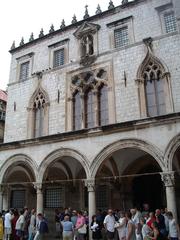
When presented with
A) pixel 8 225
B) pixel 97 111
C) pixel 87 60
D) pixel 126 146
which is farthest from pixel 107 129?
pixel 87 60

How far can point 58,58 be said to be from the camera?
21.4m

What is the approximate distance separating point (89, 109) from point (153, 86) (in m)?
4.49

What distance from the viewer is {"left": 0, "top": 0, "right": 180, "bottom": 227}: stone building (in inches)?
541

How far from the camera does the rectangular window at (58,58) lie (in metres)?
21.1

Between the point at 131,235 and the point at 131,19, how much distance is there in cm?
1403

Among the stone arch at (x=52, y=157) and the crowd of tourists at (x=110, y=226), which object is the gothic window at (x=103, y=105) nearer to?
the stone arch at (x=52, y=157)

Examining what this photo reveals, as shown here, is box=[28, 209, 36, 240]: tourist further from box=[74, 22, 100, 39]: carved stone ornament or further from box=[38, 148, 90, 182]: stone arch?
box=[74, 22, 100, 39]: carved stone ornament

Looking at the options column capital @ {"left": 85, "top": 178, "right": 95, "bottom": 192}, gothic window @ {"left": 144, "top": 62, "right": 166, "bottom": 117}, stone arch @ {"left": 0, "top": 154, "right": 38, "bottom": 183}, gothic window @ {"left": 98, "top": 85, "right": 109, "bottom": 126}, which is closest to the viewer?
column capital @ {"left": 85, "top": 178, "right": 95, "bottom": 192}

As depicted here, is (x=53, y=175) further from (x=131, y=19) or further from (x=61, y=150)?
(x=131, y=19)

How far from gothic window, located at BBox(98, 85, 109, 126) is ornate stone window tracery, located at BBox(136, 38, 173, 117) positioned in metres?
2.36

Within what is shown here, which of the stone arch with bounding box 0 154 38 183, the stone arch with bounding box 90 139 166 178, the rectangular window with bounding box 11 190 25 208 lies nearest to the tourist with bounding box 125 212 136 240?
the stone arch with bounding box 90 139 166 178

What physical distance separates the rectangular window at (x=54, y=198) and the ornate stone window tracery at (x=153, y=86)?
7.72 m

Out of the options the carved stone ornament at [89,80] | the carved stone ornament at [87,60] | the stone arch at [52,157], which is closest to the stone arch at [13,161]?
the stone arch at [52,157]

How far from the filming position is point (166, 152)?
11.8 m
